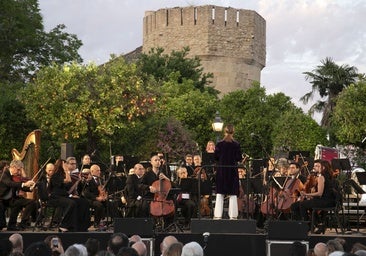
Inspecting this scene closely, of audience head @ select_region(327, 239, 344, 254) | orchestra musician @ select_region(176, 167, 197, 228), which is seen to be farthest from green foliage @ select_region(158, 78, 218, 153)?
audience head @ select_region(327, 239, 344, 254)

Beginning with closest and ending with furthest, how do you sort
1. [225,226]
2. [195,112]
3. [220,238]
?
[220,238], [225,226], [195,112]

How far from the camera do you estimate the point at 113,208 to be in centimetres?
1861

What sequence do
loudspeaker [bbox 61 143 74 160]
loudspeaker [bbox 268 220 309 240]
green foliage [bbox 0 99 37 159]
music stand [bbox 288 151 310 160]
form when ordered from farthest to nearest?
1. green foliage [bbox 0 99 37 159]
2. loudspeaker [bbox 61 143 74 160]
3. music stand [bbox 288 151 310 160]
4. loudspeaker [bbox 268 220 309 240]

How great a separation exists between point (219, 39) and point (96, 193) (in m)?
46.0

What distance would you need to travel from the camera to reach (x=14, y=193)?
55.6 ft

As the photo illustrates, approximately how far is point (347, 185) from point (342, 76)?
1628 inches

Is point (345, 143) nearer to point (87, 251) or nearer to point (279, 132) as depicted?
point (279, 132)

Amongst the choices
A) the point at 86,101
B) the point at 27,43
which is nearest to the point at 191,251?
the point at 86,101

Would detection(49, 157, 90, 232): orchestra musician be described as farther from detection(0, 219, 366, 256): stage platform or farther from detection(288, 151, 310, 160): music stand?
detection(288, 151, 310, 160): music stand

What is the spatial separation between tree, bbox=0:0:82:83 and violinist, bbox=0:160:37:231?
2225 cm

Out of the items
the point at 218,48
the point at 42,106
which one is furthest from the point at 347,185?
the point at 218,48

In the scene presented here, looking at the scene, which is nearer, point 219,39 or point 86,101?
point 86,101

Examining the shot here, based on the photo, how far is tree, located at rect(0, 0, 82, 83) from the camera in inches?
1531

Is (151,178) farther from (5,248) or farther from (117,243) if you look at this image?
(5,248)
